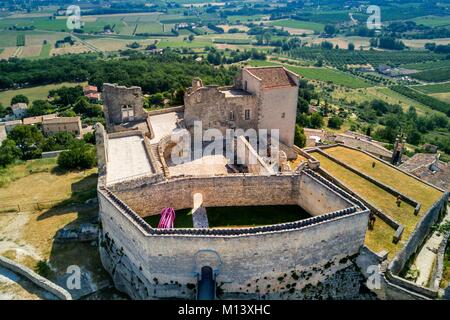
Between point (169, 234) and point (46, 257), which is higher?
point (169, 234)

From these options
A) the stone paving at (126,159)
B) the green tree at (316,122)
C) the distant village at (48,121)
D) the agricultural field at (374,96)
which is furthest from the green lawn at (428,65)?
the stone paving at (126,159)

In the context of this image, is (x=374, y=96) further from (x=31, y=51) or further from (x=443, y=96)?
(x=31, y=51)

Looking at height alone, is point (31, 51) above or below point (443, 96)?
above

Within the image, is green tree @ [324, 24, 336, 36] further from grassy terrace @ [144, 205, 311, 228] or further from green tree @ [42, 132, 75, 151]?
grassy terrace @ [144, 205, 311, 228]

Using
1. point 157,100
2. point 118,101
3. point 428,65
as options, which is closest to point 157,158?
point 118,101

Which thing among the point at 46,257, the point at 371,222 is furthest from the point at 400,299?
the point at 46,257
